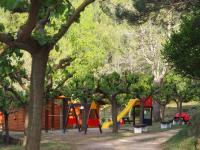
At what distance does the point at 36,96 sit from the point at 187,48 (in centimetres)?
1309

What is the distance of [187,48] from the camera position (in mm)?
18125

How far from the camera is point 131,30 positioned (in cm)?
4291

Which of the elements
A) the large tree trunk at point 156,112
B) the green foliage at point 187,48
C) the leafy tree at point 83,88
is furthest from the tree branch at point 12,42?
the large tree trunk at point 156,112

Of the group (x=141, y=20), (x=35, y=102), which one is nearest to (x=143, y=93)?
(x=141, y=20)

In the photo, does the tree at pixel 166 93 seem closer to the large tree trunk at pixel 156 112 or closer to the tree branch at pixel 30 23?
the large tree trunk at pixel 156 112

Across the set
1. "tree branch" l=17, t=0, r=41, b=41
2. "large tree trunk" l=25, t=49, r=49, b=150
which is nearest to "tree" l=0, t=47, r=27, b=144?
"large tree trunk" l=25, t=49, r=49, b=150

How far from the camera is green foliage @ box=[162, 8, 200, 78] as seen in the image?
17656 mm

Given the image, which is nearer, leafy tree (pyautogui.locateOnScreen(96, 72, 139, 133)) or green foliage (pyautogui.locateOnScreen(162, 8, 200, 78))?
green foliage (pyautogui.locateOnScreen(162, 8, 200, 78))

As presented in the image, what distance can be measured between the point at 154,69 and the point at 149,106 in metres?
3.43

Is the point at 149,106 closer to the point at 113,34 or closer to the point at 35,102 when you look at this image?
the point at 113,34

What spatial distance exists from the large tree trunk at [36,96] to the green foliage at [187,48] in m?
12.2

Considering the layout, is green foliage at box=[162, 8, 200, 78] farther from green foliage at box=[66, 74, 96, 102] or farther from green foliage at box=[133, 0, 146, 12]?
green foliage at box=[66, 74, 96, 102]

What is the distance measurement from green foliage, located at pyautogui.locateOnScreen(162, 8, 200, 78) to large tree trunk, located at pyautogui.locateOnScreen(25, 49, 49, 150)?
12.2m

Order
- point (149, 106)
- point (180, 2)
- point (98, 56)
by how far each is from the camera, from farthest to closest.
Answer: point (149, 106), point (98, 56), point (180, 2)
